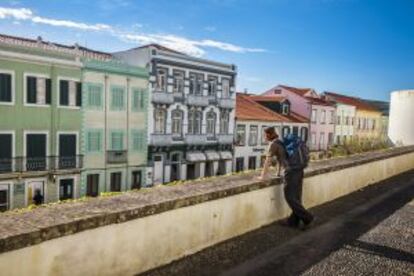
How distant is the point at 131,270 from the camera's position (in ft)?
13.5

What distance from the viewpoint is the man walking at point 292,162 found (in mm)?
6133

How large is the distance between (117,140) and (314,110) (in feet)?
91.4

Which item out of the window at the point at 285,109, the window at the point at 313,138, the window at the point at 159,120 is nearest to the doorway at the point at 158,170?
the window at the point at 159,120

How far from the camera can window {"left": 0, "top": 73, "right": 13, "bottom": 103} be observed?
2334 cm

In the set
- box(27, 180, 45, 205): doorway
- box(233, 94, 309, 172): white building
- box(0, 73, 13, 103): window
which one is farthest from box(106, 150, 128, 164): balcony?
box(233, 94, 309, 172): white building

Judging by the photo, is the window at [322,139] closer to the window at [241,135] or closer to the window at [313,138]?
the window at [313,138]

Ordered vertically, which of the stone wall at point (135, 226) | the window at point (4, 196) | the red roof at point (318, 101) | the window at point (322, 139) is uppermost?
the red roof at point (318, 101)

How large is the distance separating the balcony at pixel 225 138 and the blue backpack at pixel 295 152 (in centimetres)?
3149

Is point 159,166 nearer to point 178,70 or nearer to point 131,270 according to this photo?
point 178,70

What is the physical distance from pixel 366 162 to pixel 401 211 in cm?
312

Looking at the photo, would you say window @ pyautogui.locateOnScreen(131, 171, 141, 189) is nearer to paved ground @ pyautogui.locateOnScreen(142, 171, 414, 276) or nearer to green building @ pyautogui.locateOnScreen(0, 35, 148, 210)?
green building @ pyautogui.locateOnScreen(0, 35, 148, 210)

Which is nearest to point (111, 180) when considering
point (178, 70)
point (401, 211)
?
point (178, 70)

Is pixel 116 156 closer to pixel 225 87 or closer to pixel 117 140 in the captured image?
pixel 117 140

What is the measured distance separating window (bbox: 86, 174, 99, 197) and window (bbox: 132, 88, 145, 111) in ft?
18.6
